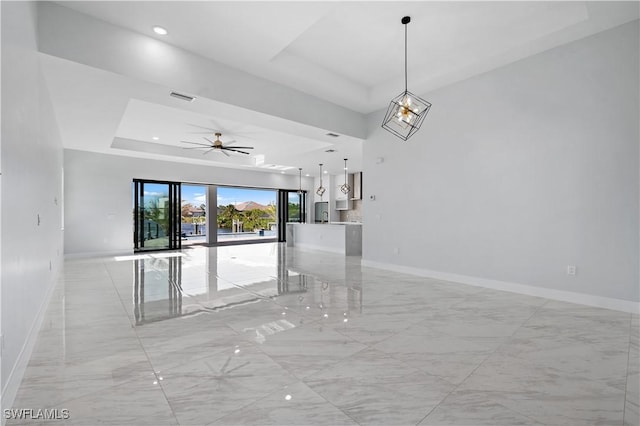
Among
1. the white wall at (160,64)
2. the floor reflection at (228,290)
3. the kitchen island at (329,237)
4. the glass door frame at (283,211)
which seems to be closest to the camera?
the white wall at (160,64)

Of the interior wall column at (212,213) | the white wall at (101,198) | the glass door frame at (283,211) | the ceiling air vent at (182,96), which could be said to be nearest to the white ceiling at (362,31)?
the ceiling air vent at (182,96)

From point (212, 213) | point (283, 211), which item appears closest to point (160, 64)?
point (212, 213)

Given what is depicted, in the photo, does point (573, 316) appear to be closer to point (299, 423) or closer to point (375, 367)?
point (375, 367)

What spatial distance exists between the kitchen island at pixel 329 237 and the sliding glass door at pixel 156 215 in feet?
12.1

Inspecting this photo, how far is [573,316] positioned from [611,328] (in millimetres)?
352

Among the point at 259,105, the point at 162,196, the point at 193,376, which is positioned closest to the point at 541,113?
the point at 259,105

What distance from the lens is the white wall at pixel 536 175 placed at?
11.3 ft

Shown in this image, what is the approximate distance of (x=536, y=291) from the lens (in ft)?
13.2

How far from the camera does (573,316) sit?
10.6 feet

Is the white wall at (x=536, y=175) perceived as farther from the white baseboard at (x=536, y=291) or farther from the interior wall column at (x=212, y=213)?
the interior wall column at (x=212, y=213)

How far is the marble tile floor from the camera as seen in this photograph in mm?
1657

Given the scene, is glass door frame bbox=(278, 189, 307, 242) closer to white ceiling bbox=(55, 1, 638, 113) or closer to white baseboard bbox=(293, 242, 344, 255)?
white baseboard bbox=(293, 242, 344, 255)

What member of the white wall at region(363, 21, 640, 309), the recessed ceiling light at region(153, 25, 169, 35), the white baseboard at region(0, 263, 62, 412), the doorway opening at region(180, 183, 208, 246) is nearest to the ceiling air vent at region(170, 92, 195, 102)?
the recessed ceiling light at region(153, 25, 169, 35)

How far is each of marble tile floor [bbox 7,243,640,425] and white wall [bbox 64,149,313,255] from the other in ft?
14.8
